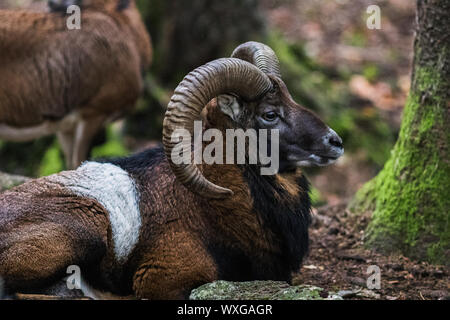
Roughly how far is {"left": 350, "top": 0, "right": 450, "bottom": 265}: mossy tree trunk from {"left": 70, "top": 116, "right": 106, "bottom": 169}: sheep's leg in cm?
497

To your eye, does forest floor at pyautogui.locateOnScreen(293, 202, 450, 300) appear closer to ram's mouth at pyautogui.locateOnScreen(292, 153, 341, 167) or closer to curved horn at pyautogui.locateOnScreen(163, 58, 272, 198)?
ram's mouth at pyautogui.locateOnScreen(292, 153, 341, 167)

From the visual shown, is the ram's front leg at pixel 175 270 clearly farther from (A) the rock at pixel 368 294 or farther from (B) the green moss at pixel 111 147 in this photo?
(B) the green moss at pixel 111 147

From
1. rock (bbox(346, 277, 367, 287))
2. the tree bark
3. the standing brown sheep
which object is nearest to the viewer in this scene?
rock (bbox(346, 277, 367, 287))

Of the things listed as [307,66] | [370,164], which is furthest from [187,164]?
[307,66]

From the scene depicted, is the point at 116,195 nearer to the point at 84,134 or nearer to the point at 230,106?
the point at 230,106

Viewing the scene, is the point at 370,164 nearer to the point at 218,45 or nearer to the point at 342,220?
the point at 218,45

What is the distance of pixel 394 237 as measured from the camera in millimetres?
6250

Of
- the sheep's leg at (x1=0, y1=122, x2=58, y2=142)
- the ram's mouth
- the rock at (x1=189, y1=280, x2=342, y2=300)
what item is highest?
the ram's mouth

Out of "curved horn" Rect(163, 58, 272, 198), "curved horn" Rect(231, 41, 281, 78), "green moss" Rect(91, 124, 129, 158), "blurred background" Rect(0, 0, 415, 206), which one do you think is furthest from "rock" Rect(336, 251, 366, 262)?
"green moss" Rect(91, 124, 129, 158)

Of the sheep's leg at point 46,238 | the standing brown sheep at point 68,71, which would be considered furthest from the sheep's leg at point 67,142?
the sheep's leg at point 46,238

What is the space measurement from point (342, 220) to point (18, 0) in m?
14.2

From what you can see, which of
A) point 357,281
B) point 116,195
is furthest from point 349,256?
point 116,195

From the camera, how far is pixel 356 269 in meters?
6.07

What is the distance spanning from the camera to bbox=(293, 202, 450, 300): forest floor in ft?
18.1
